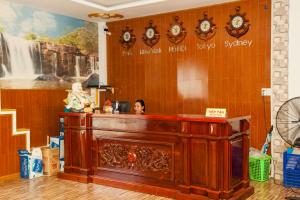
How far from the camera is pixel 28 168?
507cm

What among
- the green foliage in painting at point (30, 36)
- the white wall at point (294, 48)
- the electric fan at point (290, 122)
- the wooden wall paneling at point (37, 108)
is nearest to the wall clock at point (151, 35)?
the wooden wall paneling at point (37, 108)

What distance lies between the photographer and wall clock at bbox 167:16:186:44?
5883 millimetres

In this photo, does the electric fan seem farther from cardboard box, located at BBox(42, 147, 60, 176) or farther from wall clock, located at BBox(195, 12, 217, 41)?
cardboard box, located at BBox(42, 147, 60, 176)

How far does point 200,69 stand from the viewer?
5.71 meters

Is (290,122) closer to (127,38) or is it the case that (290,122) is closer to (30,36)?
(127,38)

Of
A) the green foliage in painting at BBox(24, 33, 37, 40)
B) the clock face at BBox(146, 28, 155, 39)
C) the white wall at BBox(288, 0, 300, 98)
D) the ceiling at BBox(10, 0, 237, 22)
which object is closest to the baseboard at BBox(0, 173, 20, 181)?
the green foliage in painting at BBox(24, 33, 37, 40)

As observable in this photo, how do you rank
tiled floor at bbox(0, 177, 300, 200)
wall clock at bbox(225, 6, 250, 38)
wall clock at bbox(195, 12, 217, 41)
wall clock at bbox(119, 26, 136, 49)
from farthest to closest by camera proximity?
wall clock at bbox(119, 26, 136, 49)
wall clock at bbox(195, 12, 217, 41)
wall clock at bbox(225, 6, 250, 38)
tiled floor at bbox(0, 177, 300, 200)

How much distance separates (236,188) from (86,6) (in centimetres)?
382

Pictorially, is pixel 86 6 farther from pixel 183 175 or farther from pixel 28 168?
pixel 183 175

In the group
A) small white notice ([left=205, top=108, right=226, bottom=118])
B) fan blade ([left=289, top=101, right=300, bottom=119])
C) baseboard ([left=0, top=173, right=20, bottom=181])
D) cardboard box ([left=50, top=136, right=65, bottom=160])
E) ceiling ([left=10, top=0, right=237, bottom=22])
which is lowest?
baseboard ([left=0, top=173, right=20, bottom=181])

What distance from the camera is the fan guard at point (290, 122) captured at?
3.57 meters

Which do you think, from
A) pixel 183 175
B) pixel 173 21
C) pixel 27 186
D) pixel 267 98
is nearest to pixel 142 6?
pixel 173 21

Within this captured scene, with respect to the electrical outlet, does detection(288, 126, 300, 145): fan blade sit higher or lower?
lower

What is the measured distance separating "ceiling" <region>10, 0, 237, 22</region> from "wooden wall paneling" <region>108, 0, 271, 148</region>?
0.22 m
